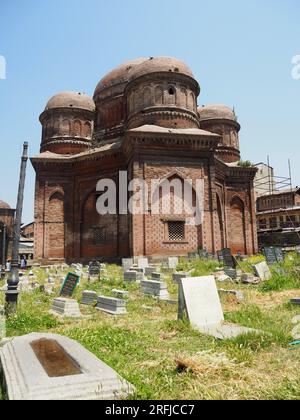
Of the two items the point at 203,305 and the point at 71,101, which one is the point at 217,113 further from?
the point at 203,305

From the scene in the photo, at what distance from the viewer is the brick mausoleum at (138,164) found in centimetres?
1947

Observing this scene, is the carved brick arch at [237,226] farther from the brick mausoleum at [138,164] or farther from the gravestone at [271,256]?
the gravestone at [271,256]

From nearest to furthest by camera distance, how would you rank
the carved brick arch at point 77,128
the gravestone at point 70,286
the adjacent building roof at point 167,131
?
the gravestone at point 70,286 → the adjacent building roof at point 167,131 → the carved brick arch at point 77,128

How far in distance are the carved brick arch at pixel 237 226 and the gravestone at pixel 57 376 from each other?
2297cm

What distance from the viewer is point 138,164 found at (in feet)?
63.2

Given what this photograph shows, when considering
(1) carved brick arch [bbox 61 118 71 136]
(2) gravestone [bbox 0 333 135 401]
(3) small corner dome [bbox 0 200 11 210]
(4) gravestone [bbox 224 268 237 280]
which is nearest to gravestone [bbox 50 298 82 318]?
(2) gravestone [bbox 0 333 135 401]

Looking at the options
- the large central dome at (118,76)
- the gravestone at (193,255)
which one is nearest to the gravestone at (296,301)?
the gravestone at (193,255)

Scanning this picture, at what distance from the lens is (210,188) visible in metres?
20.3

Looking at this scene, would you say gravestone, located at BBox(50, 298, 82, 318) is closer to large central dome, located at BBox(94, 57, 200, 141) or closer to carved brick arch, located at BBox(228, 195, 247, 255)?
large central dome, located at BBox(94, 57, 200, 141)

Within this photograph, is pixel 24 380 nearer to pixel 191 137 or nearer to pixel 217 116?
pixel 191 137

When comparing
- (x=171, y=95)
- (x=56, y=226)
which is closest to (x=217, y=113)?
(x=171, y=95)

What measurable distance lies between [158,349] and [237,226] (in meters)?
23.0

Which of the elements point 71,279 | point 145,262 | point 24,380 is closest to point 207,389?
point 24,380

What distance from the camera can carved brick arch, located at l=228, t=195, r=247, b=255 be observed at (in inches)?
1019
